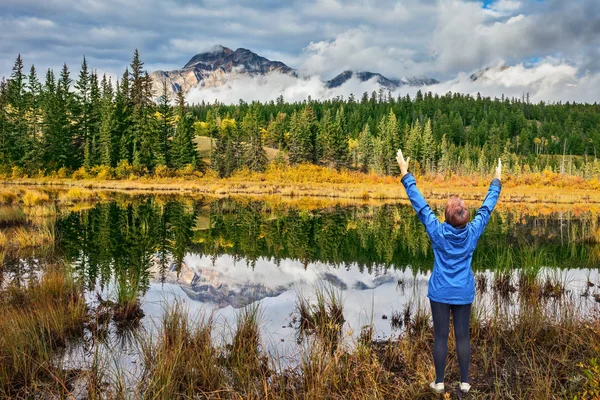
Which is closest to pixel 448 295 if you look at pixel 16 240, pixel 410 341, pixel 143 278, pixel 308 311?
pixel 410 341

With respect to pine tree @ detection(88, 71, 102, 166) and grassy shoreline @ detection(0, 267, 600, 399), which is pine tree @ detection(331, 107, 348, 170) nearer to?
pine tree @ detection(88, 71, 102, 166)

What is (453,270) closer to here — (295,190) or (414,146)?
(295,190)

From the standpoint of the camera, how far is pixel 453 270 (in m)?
4.27

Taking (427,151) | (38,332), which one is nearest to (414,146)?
(427,151)

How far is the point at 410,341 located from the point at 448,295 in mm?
2085

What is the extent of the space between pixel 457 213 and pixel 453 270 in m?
0.56

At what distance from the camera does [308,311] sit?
7879 mm

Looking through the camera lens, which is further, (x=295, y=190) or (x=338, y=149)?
(x=338, y=149)

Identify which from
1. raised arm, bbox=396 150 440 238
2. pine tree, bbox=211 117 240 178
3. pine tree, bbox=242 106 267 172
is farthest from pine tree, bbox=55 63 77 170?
raised arm, bbox=396 150 440 238

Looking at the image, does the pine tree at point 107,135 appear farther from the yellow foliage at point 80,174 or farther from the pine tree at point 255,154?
the pine tree at point 255,154

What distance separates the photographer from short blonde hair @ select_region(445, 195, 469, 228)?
4191 millimetres

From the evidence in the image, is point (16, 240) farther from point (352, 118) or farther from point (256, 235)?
point (352, 118)

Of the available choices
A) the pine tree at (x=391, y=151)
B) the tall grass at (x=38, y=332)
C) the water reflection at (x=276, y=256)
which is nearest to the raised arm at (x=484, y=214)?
the water reflection at (x=276, y=256)

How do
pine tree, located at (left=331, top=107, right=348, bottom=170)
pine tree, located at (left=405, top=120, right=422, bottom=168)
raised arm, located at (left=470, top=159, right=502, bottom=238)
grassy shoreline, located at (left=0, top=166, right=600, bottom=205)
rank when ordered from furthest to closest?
pine tree, located at (left=405, top=120, right=422, bottom=168) → pine tree, located at (left=331, top=107, right=348, bottom=170) → grassy shoreline, located at (left=0, top=166, right=600, bottom=205) → raised arm, located at (left=470, top=159, right=502, bottom=238)
